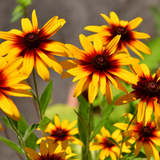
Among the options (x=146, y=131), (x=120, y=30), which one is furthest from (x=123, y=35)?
(x=146, y=131)

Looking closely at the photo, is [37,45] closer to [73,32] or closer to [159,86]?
[159,86]

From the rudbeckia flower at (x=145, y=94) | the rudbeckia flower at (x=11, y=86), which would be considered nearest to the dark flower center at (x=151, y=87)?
the rudbeckia flower at (x=145, y=94)

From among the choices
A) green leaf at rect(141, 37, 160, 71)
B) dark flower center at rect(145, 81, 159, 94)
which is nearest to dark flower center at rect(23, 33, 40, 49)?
dark flower center at rect(145, 81, 159, 94)

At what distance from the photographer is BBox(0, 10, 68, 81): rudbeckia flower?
1.34ft

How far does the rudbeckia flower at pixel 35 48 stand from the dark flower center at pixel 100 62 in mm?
65

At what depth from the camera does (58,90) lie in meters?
1.92

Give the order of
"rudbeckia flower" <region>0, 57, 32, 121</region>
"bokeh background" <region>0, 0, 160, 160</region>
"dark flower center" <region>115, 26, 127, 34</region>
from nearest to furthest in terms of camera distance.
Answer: "rudbeckia flower" <region>0, 57, 32, 121</region>
"dark flower center" <region>115, 26, 127, 34</region>
"bokeh background" <region>0, 0, 160, 160</region>

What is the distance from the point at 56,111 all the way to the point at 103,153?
2.68 feet

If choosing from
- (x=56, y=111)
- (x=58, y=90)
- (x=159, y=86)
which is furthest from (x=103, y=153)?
(x=58, y=90)

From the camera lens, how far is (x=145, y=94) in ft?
1.41

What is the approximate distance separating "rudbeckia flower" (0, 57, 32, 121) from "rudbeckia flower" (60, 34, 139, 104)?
0.28 feet

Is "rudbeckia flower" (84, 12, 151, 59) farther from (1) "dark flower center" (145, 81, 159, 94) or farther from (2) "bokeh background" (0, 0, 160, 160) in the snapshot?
(2) "bokeh background" (0, 0, 160, 160)

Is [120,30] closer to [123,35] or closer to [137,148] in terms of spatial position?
[123,35]

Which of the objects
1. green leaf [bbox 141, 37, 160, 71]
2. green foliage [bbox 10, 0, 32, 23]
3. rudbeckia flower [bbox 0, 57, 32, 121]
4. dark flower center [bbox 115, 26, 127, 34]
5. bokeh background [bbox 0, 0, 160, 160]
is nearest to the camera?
rudbeckia flower [bbox 0, 57, 32, 121]
